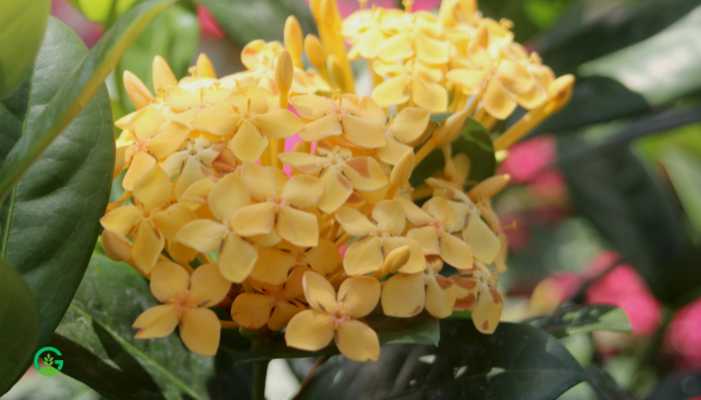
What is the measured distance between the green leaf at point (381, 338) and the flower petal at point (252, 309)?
0.03m

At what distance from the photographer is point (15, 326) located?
652mm

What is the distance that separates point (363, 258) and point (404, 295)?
0.04m

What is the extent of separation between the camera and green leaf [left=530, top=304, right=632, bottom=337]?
0.81m

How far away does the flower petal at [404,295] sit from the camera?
2.29 feet

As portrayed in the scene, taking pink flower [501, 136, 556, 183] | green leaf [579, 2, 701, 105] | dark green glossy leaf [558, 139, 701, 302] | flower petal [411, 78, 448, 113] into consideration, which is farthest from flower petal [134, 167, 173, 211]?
pink flower [501, 136, 556, 183]

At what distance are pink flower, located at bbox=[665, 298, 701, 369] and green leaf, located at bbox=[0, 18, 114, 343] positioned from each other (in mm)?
1170

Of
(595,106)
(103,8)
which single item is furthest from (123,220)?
(595,106)

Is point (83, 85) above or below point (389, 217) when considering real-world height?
above

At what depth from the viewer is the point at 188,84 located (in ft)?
2.62

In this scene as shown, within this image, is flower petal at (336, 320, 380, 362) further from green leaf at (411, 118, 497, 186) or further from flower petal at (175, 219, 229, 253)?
green leaf at (411, 118, 497, 186)

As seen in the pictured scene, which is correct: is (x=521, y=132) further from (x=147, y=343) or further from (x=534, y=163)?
(x=534, y=163)

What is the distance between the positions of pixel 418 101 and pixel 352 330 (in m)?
0.22

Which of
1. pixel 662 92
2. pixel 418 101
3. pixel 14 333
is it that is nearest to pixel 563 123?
pixel 662 92

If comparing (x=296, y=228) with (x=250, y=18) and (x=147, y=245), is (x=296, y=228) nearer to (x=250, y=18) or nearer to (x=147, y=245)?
(x=147, y=245)
